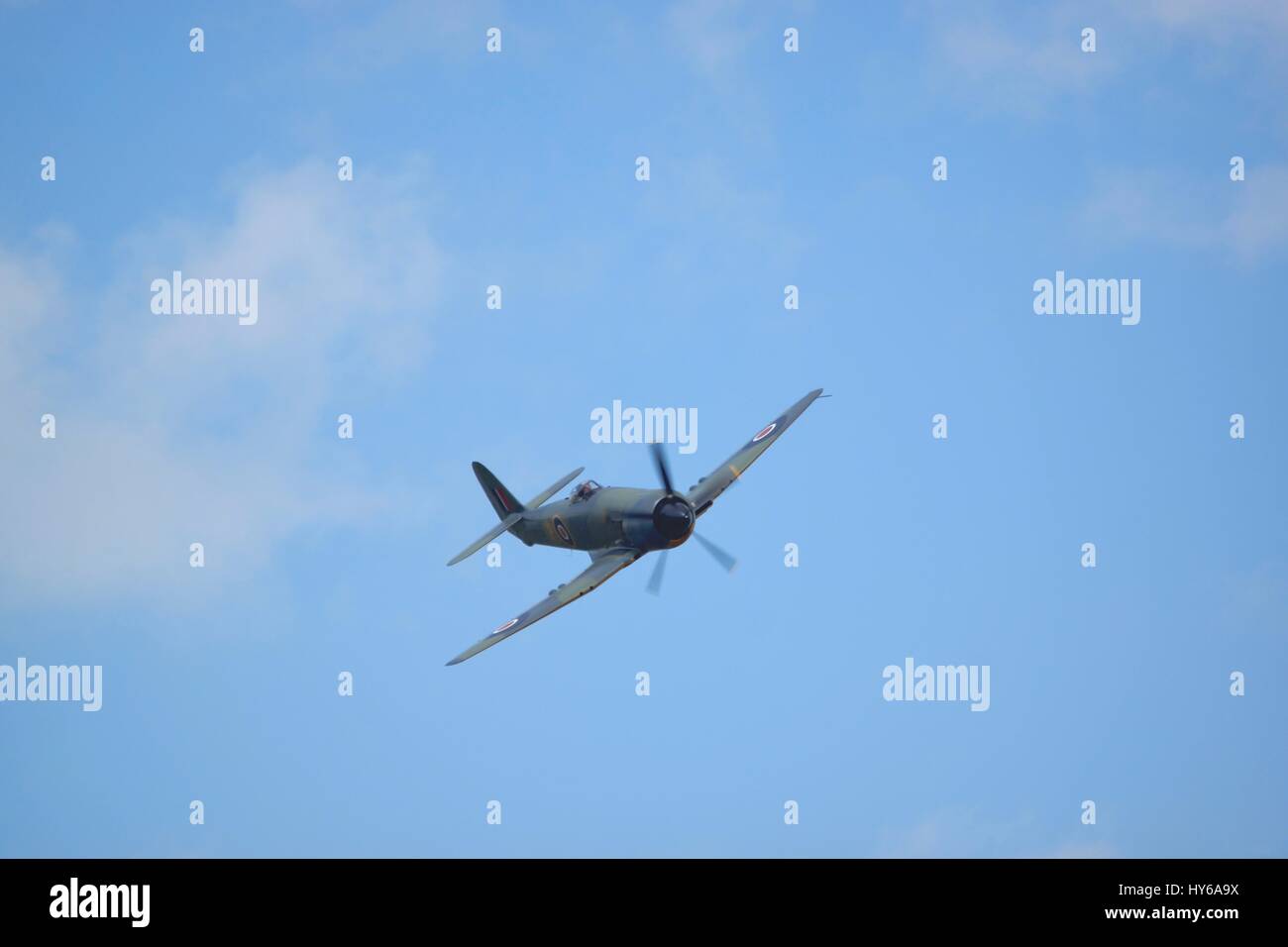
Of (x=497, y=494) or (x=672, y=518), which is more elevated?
(x=497, y=494)

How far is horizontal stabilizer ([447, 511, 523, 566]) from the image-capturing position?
2219 inches

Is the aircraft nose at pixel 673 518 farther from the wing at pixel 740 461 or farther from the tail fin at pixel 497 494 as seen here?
the tail fin at pixel 497 494

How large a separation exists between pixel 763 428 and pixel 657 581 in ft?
33.6

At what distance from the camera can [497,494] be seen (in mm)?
58469

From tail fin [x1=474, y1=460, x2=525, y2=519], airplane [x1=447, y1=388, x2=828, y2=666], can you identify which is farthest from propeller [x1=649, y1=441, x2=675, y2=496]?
tail fin [x1=474, y1=460, x2=525, y2=519]

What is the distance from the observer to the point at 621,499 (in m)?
50.3

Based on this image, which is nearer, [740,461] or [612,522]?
[612,522]

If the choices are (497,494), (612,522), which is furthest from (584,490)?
(497,494)

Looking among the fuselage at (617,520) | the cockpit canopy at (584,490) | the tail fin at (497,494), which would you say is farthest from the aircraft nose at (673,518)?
the tail fin at (497,494)

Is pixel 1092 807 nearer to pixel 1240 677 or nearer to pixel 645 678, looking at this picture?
pixel 1240 677

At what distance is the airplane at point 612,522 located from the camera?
48.6 m

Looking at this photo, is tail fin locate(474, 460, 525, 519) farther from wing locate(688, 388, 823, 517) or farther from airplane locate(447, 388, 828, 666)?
wing locate(688, 388, 823, 517)

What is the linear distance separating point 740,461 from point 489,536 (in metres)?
9.32

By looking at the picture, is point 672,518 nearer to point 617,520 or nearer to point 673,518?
point 673,518
